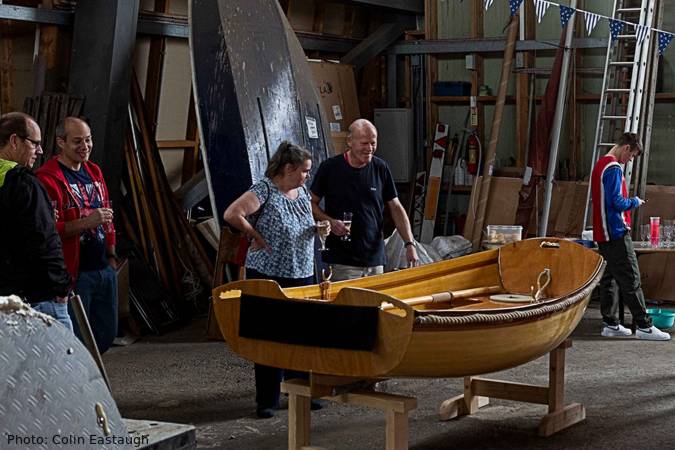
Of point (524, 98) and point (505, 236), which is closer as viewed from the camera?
point (505, 236)

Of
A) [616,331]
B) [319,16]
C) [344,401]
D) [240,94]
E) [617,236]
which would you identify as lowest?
[616,331]

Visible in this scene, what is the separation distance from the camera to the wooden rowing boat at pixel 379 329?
411 centimetres

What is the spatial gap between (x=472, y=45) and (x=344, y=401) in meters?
6.76

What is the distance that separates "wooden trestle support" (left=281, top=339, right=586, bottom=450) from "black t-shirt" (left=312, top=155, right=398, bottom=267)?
972 mm

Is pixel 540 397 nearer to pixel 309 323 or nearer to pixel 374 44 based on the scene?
pixel 309 323

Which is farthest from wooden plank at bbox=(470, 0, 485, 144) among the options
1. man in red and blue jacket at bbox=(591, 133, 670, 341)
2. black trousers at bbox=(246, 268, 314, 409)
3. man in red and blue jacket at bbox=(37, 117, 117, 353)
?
man in red and blue jacket at bbox=(37, 117, 117, 353)

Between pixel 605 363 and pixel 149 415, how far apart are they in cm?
289

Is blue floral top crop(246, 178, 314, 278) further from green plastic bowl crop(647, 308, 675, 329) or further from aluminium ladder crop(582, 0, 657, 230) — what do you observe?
aluminium ladder crop(582, 0, 657, 230)

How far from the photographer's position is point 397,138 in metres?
10.8

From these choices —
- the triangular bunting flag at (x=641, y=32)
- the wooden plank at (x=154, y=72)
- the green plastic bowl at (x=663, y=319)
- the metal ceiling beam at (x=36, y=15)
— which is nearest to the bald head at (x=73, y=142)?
the metal ceiling beam at (x=36, y=15)

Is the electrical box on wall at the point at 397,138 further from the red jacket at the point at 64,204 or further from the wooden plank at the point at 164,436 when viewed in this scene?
the wooden plank at the point at 164,436

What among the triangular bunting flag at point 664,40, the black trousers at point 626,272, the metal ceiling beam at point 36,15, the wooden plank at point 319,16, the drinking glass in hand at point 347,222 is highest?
the wooden plank at point 319,16

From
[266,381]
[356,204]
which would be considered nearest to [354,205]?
[356,204]

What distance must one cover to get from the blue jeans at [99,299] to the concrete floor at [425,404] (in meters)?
0.65
